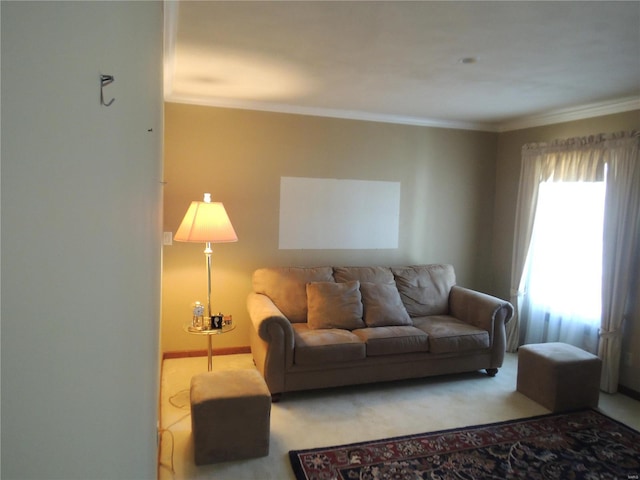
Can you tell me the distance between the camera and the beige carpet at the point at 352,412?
250 centimetres

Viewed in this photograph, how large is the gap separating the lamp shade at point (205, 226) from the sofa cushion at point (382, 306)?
1409 millimetres

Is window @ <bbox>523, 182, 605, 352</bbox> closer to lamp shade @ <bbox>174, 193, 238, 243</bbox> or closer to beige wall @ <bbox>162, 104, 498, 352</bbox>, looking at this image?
beige wall @ <bbox>162, 104, 498, 352</bbox>

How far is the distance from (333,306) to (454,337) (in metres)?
1.07

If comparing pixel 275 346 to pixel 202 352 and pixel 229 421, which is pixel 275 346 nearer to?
pixel 229 421

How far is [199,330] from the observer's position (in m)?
3.33

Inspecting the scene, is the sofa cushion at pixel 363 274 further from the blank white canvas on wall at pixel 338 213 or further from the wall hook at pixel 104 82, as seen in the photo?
the wall hook at pixel 104 82

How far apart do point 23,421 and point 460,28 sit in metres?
2.47

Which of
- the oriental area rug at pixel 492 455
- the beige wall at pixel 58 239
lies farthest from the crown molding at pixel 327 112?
the beige wall at pixel 58 239

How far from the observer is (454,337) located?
3.69 metres

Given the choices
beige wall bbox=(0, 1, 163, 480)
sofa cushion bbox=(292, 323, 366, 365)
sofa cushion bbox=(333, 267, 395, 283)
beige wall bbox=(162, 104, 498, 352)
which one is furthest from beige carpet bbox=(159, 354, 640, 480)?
beige wall bbox=(0, 1, 163, 480)

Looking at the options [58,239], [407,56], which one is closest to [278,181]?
[407,56]

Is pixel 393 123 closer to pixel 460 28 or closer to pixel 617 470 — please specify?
pixel 460 28

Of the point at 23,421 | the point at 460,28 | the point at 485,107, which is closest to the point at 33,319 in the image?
the point at 23,421

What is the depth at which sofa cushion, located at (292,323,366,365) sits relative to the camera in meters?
3.30
